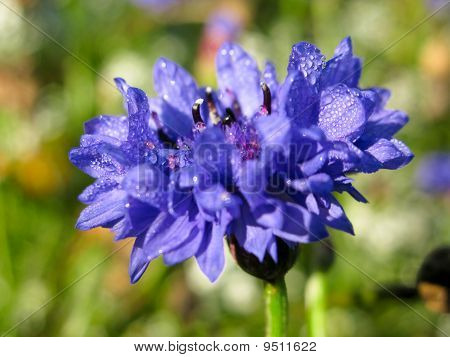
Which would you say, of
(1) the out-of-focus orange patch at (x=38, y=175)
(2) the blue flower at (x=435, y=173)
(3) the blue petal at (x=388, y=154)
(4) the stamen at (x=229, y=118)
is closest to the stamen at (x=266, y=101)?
(4) the stamen at (x=229, y=118)

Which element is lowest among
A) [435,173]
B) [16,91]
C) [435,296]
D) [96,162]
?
[435,296]

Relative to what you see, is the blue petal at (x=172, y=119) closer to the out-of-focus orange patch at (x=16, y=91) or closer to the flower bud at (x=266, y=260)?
the flower bud at (x=266, y=260)

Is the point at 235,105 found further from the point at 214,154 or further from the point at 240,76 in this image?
the point at 214,154

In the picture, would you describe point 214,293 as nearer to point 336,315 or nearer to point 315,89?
point 336,315

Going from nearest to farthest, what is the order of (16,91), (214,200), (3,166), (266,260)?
(214,200)
(266,260)
(3,166)
(16,91)

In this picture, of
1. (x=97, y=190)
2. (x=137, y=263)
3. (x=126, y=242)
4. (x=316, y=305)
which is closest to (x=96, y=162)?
(x=97, y=190)
